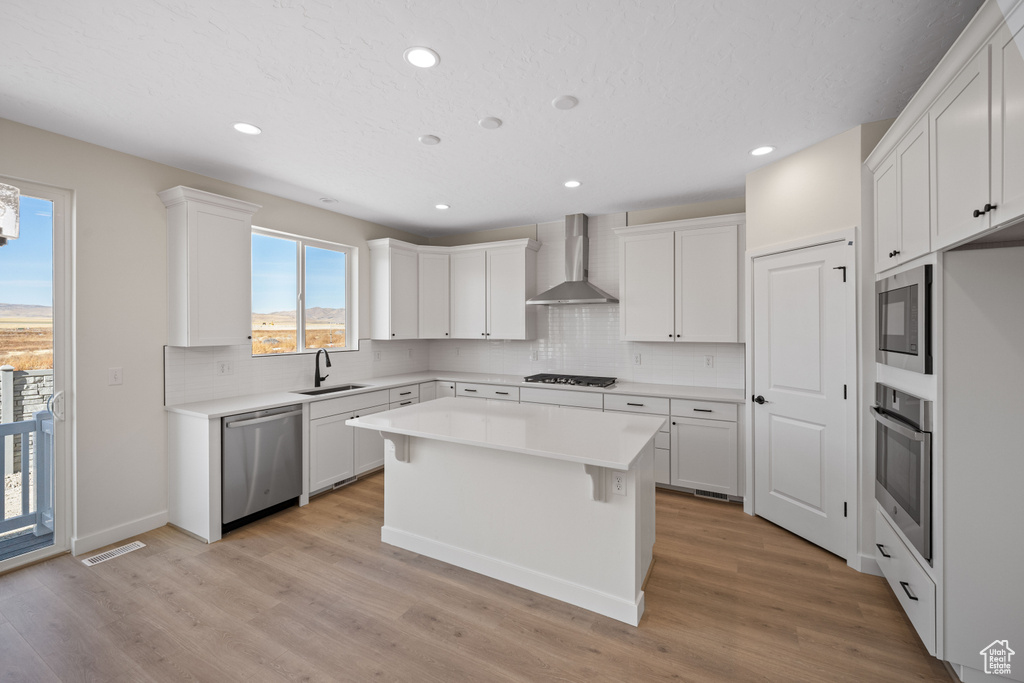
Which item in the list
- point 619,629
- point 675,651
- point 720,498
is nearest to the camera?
point 675,651

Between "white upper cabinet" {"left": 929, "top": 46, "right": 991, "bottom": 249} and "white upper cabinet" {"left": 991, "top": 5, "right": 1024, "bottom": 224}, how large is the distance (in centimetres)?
4

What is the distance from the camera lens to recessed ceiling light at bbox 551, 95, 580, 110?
2.31 metres

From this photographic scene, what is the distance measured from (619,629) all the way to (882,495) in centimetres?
157

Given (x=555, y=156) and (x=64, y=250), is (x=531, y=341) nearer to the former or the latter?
(x=555, y=156)

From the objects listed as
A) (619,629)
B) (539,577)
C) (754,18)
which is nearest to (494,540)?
(539,577)

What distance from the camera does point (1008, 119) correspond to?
1.30 meters

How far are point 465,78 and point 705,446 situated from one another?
322 centimetres

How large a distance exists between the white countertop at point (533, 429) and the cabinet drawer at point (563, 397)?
126cm

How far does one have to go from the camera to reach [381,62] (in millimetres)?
2002

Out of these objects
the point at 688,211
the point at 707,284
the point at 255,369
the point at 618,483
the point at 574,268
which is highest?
the point at 688,211

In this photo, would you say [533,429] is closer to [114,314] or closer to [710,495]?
[710,495]

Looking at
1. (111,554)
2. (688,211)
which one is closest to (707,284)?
(688,211)

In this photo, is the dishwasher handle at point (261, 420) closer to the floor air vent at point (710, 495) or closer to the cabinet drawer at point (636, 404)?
the cabinet drawer at point (636, 404)

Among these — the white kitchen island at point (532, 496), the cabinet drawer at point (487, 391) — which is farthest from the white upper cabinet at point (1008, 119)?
the cabinet drawer at point (487, 391)
